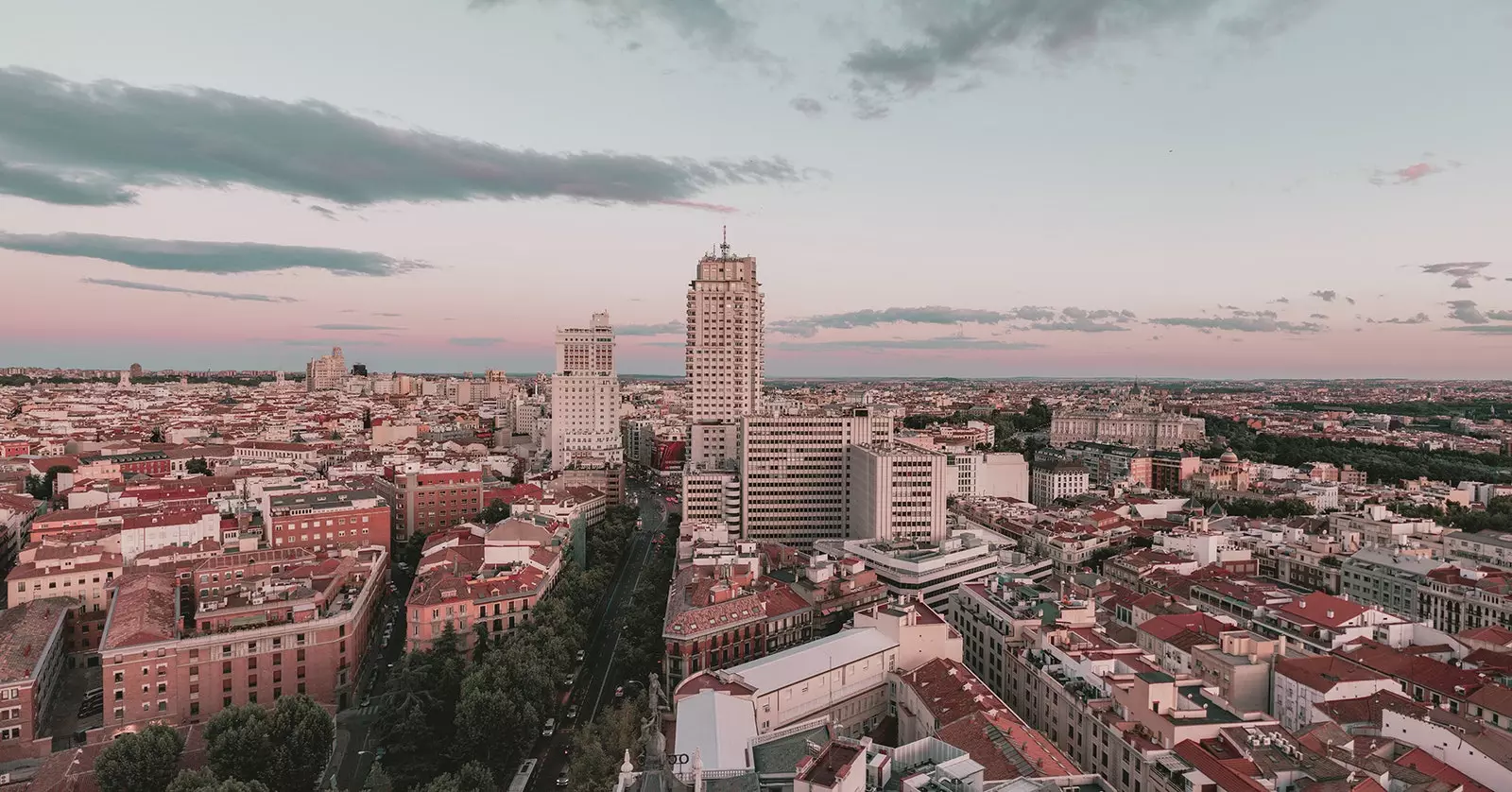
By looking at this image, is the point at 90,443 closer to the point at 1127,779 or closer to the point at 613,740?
the point at 613,740

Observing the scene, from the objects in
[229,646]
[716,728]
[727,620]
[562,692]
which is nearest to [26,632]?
[229,646]

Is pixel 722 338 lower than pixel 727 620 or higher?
higher

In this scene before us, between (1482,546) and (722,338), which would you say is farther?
(722,338)

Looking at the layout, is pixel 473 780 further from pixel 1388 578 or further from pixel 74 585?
pixel 1388 578

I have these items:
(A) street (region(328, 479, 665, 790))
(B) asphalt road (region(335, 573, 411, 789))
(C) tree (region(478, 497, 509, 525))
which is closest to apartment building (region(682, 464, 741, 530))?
(A) street (region(328, 479, 665, 790))

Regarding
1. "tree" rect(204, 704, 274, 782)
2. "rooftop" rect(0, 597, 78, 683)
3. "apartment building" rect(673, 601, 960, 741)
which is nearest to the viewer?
"apartment building" rect(673, 601, 960, 741)

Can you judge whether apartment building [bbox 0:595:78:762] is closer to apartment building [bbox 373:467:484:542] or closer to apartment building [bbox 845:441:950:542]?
apartment building [bbox 373:467:484:542]
